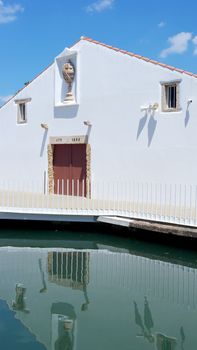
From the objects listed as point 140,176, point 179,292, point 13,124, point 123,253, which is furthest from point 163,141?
point 13,124

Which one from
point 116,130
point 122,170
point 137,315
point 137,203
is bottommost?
point 137,315

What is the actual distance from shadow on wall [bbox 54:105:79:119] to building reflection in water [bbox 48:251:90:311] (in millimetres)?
6378

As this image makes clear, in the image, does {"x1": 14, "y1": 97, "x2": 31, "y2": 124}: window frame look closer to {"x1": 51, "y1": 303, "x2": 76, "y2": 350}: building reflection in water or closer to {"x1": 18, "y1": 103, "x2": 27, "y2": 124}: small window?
{"x1": 18, "y1": 103, "x2": 27, "y2": 124}: small window

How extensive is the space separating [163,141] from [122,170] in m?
1.82

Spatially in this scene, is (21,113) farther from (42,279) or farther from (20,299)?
(20,299)

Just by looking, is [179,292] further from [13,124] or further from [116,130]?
[13,124]

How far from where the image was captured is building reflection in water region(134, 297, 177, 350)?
5934mm

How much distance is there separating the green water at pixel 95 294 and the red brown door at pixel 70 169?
3.80 meters

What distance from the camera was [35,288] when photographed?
8258 millimetres

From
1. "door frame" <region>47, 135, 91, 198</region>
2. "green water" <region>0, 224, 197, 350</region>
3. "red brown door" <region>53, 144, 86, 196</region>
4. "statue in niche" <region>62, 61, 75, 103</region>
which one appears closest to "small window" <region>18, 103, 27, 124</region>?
"door frame" <region>47, 135, 91, 198</region>

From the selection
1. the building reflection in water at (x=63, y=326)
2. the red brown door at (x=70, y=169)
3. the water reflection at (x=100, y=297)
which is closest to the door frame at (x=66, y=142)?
the red brown door at (x=70, y=169)

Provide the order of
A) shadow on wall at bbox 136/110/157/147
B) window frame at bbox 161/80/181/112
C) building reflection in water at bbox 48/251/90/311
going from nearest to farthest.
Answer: building reflection in water at bbox 48/251/90/311
window frame at bbox 161/80/181/112
shadow on wall at bbox 136/110/157/147

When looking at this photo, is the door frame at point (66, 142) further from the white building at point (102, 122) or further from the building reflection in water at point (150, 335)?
the building reflection in water at point (150, 335)

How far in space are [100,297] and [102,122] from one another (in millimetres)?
8110
